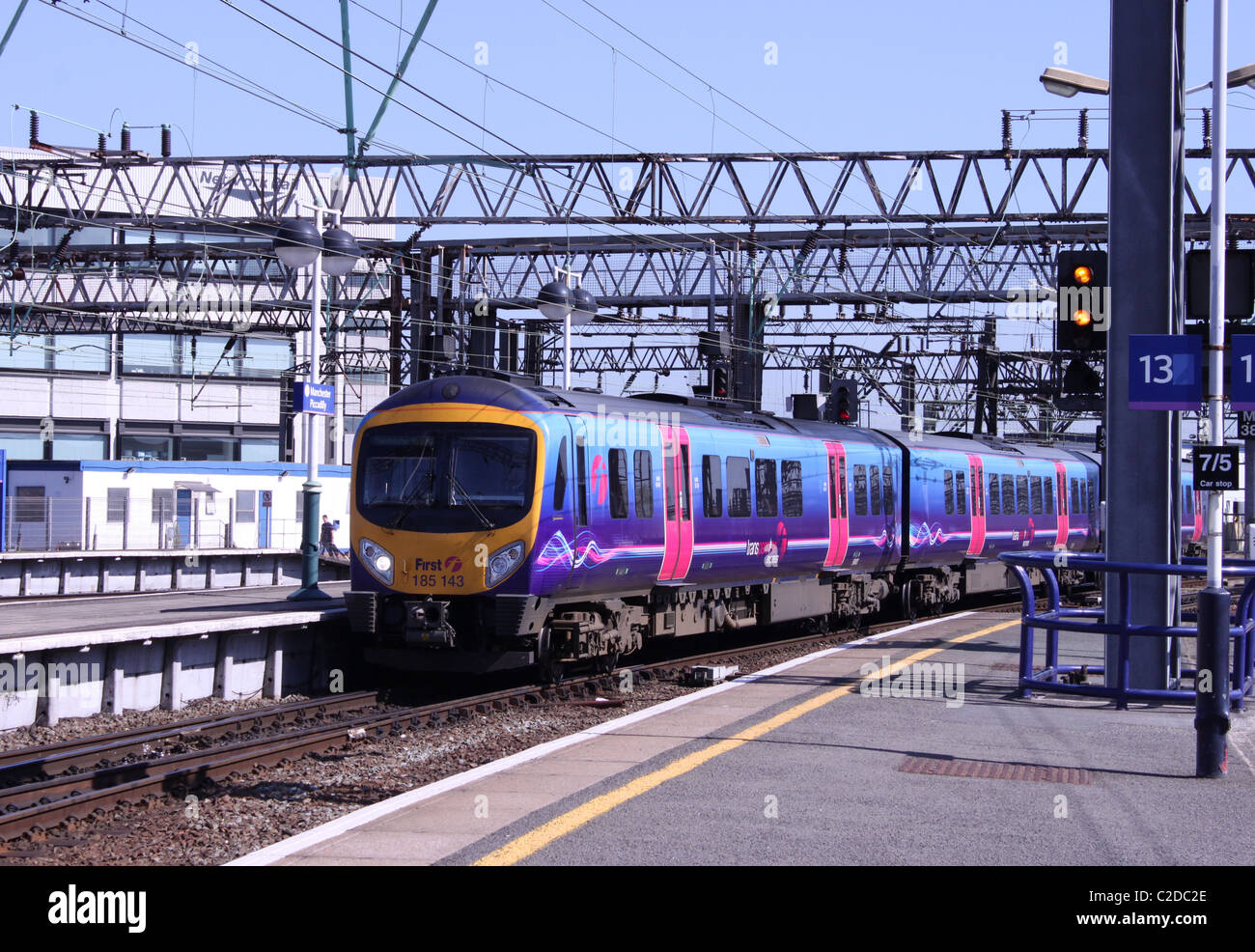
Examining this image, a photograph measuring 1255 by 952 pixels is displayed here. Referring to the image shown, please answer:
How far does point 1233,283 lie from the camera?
12172 mm

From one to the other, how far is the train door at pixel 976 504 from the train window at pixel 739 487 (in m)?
10.0

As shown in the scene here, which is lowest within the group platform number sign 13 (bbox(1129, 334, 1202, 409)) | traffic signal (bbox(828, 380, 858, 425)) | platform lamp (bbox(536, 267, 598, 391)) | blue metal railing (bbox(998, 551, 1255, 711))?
blue metal railing (bbox(998, 551, 1255, 711))

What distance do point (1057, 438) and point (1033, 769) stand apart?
62092 mm

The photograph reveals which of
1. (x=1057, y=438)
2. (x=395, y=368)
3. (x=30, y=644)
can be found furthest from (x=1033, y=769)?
(x=1057, y=438)

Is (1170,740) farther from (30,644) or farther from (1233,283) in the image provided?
(30,644)

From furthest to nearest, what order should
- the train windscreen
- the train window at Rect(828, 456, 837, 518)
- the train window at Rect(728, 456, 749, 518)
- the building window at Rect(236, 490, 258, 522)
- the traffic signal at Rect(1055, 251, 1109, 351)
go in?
the building window at Rect(236, 490, 258, 522) < the train window at Rect(828, 456, 837, 518) < the train window at Rect(728, 456, 749, 518) < the train windscreen < the traffic signal at Rect(1055, 251, 1109, 351)

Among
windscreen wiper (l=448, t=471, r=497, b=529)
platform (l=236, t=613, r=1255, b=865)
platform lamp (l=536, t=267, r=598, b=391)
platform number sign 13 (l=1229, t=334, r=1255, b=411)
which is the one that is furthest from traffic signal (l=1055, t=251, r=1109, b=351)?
platform lamp (l=536, t=267, r=598, b=391)

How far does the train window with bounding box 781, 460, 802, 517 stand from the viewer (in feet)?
68.2

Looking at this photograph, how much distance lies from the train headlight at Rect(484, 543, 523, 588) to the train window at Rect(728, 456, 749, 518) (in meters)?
4.79

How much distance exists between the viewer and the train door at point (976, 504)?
93.1 ft

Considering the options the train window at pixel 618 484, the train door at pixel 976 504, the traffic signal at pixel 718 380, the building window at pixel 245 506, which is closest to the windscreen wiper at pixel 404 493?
the train window at pixel 618 484

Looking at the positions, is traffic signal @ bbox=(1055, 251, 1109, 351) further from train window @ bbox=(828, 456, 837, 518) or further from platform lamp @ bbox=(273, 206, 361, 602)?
platform lamp @ bbox=(273, 206, 361, 602)

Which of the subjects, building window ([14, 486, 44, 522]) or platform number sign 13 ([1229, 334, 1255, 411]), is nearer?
platform number sign 13 ([1229, 334, 1255, 411])
